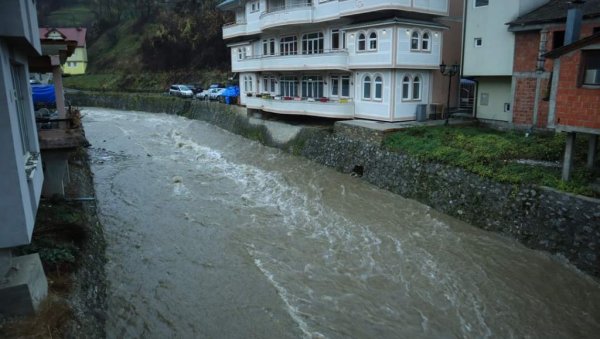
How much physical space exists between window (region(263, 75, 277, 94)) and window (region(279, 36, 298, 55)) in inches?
90.6

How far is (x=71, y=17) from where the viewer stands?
319ft

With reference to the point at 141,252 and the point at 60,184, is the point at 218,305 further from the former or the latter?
the point at 60,184

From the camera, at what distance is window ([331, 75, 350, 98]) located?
2558 cm

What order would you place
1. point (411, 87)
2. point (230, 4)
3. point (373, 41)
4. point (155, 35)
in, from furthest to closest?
point (155, 35) → point (230, 4) → point (411, 87) → point (373, 41)

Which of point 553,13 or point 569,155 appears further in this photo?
point 553,13

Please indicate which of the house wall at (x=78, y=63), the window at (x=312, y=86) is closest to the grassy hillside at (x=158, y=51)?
the house wall at (x=78, y=63)

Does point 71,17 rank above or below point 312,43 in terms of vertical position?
above

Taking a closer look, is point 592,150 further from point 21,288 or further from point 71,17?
point 71,17

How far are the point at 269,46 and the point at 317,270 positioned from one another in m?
24.0

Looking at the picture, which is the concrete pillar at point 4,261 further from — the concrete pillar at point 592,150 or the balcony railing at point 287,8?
the balcony railing at point 287,8

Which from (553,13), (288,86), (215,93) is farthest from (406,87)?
(215,93)

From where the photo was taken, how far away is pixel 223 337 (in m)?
9.06

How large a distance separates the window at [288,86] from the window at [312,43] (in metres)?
2.23

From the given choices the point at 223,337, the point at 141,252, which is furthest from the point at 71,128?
the point at 223,337
